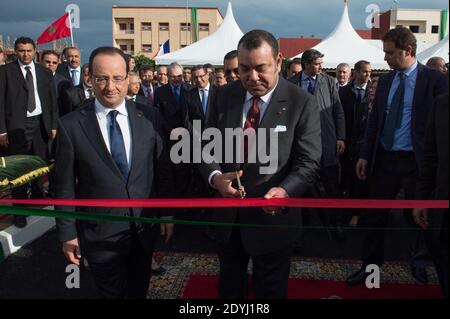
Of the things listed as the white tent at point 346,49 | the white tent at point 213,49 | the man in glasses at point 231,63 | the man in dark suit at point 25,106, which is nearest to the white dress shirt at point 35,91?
the man in dark suit at point 25,106

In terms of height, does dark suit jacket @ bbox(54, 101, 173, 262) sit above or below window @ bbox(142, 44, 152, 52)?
below

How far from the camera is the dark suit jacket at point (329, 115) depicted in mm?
4500

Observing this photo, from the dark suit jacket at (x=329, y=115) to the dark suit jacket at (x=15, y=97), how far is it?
3.03 metres

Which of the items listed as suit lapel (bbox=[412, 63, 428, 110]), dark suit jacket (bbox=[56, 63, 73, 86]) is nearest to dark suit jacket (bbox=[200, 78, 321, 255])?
suit lapel (bbox=[412, 63, 428, 110])

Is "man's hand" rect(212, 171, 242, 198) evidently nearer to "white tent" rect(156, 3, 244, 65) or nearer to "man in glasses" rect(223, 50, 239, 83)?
"man in glasses" rect(223, 50, 239, 83)

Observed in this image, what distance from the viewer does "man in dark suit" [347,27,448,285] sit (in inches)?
122

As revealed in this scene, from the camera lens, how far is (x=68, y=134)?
84.7 inches

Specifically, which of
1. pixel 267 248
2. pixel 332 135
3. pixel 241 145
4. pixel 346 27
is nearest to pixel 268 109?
pixel 241 145

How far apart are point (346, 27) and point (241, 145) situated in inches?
516

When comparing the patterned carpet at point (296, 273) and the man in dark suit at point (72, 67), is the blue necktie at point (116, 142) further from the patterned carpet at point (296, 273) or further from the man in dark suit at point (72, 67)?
the man in dark suit at point (72, 67)

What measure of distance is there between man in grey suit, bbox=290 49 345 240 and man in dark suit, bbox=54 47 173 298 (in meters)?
2.63

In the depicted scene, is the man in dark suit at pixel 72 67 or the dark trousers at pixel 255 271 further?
the man in dark suit at pixel 72 67

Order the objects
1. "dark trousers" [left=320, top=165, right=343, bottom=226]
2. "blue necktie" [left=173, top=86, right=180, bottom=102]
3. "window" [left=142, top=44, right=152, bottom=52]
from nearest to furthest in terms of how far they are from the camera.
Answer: "dark trousers" [left=320, top=165, right=343, bottom=226] < "blue necktie" [left=173, top=86, right=180, bottom=102] < "window" [left=142, top=44, right=152, bottom=52]
